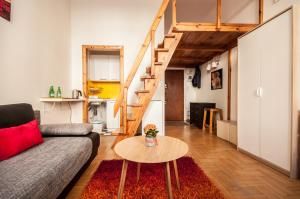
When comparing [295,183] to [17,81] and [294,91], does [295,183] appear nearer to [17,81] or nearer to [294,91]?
[294,91]

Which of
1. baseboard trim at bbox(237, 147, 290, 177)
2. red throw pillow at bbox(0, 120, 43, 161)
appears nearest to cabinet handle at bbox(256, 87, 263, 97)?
baseboard trim at bbox(237, 147, 290, 177)

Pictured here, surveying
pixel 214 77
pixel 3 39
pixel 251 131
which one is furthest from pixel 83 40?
pixel 251 131

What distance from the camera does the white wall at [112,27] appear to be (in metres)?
4.01

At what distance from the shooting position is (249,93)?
8.14 feet

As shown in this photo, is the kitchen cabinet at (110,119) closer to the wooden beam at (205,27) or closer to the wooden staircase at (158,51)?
the wooden staircase at (158,51)

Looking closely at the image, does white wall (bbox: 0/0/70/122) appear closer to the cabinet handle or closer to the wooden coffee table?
the wooden coffee table

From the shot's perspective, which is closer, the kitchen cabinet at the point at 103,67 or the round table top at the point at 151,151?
the round table top at the point at 151,151

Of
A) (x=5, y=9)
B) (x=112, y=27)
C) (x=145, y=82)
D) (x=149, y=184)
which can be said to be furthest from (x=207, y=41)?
(x=5, y=9)

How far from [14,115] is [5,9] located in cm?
131

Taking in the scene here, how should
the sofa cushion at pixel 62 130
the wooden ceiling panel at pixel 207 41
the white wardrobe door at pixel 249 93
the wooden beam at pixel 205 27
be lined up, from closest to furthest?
the sofa cushion at pixel 62 130, the white wardrobe door at pixel 249 93, the wooden beam at pixel 205 27, the wooden ceiling panel at pixel 207 41

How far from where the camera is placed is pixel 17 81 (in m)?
2.09

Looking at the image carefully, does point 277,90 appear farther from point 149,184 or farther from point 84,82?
point 84,82

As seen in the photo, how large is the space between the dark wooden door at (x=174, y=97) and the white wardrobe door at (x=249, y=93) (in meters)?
3.68

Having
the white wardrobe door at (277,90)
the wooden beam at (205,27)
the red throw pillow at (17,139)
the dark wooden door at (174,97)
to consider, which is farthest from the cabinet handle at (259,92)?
the dark wooden door at (174,97)
